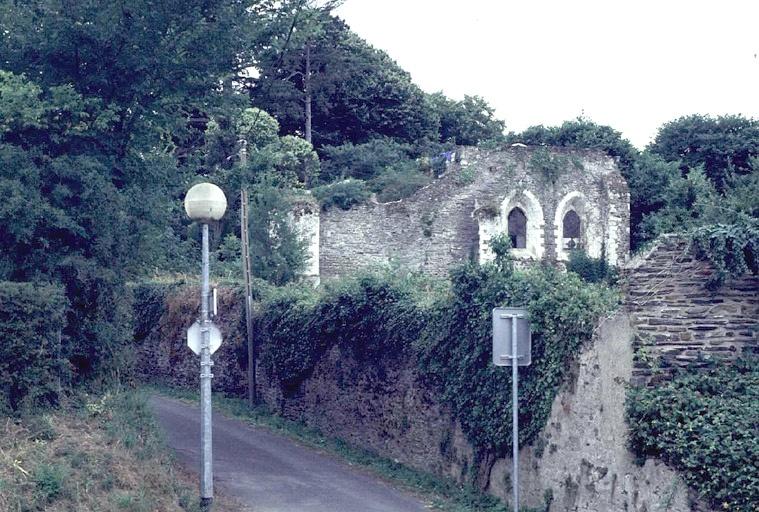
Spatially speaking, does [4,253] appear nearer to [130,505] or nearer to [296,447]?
[130,505]

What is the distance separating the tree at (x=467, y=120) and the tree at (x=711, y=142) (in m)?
13.8

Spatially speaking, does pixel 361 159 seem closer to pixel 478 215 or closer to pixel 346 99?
pixel 346 99

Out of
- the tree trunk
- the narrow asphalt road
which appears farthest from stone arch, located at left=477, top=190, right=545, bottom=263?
the tree trunk

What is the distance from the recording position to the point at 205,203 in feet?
44.6

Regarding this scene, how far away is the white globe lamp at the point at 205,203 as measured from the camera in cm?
1362

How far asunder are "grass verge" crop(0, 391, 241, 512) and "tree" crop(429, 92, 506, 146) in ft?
156

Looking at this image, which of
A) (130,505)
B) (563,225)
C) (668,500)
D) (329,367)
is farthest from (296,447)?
(563,225)

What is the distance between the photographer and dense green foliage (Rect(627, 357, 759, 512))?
1039cm

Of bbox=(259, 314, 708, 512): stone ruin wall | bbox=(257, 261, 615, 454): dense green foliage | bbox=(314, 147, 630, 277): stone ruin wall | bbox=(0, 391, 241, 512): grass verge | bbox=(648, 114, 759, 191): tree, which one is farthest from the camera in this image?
bbox=(648, 114, 759, 191): tree

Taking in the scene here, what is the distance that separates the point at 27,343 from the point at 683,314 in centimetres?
830

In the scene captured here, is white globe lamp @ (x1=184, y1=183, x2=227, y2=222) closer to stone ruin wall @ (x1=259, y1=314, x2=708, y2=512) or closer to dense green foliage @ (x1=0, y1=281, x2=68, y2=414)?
dense green foliage @ (x1=0, y1=281, x2=68, y2=414)

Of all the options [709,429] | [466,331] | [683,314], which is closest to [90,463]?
[466,331]

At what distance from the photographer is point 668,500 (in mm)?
11328

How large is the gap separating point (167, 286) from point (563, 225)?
16089mm
